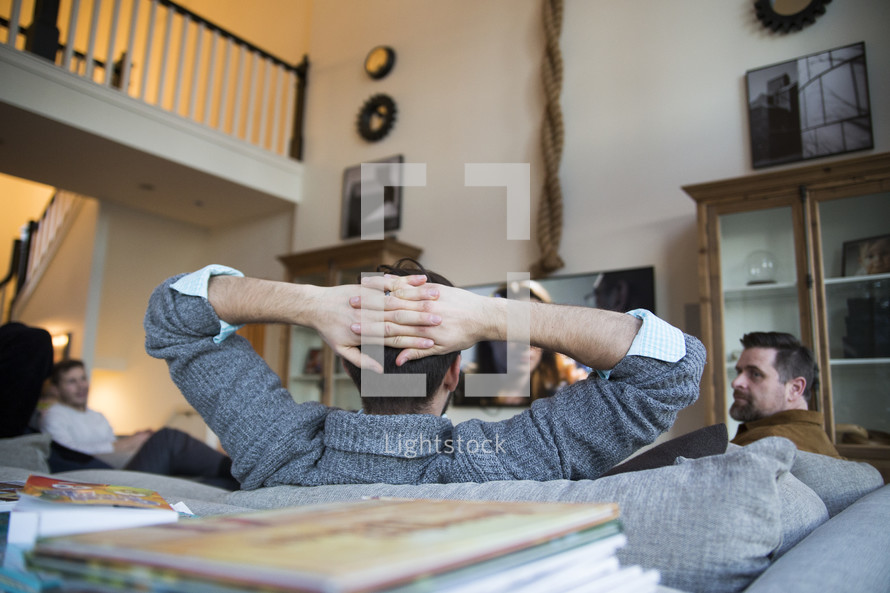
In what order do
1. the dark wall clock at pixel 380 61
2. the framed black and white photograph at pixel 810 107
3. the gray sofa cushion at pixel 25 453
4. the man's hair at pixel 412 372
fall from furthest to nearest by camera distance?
1. the dark wall clock at pixel 380 61
2. the framed black and white photograph at pixel 810 107
3. the gray sofa cushion at pixel 25 453
4. the man's hair at pixel 412 372

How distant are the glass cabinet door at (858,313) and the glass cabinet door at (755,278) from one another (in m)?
0.14

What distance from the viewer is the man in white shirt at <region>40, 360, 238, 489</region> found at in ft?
9.04

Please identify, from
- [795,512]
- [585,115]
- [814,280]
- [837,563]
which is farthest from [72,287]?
[837,563]

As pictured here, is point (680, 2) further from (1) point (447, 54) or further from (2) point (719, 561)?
(2) point (719, 561)

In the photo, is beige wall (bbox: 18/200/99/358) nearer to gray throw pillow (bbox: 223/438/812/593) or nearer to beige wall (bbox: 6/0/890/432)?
beige wall (bbox: 6/0/890/432)

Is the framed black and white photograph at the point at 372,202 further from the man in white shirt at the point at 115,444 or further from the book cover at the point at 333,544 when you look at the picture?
the book cover at the point at 333,544

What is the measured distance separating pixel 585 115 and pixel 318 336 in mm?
2289

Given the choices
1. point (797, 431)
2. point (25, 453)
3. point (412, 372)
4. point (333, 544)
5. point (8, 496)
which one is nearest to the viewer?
point (333, 544)

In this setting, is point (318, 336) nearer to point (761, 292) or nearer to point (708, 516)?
point (761, 292)

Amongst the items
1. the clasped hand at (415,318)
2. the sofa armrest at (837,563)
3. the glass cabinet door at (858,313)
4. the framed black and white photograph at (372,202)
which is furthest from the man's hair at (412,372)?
the framed black and white photograph at (372,202)

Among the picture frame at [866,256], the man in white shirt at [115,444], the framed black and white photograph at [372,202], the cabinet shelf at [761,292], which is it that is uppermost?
the framed black and white photograph at [372,202]

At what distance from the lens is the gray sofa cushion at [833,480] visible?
119 cm

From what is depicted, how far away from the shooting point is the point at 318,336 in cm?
430

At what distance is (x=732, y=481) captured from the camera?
22.5 inches
